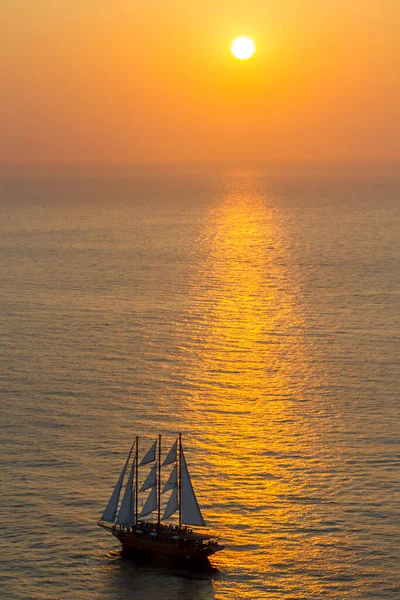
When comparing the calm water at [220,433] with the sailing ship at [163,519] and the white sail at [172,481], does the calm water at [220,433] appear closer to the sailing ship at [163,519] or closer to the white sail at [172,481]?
the sailing ship at [163,519]

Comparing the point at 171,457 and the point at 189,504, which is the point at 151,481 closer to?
the point at 171,457

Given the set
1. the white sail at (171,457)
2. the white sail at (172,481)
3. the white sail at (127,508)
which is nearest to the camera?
the white sail at (171,457)

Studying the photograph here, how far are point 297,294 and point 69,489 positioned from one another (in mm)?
92837

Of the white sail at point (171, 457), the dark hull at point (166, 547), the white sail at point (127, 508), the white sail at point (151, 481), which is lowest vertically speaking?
the dark hull at point (166, 547)

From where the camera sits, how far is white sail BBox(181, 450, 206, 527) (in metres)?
95.8

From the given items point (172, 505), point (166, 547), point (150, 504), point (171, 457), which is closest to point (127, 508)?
point (150, 504)

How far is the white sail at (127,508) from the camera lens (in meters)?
97.4

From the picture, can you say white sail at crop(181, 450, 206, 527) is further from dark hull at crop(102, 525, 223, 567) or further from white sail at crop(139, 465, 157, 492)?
white sail at crop(139, 465, 157, 492)

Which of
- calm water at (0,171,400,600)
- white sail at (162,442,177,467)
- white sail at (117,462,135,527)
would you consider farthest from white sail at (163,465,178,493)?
calm water at (0,171,400,600)

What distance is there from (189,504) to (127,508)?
5.42 meters

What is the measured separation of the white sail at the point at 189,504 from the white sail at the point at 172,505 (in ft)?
2.18

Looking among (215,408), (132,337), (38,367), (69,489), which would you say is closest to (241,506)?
(69,489)

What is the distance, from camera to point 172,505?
97062 millimetres

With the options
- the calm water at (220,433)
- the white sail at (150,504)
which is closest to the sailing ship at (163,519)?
the white sail at (150,504)
